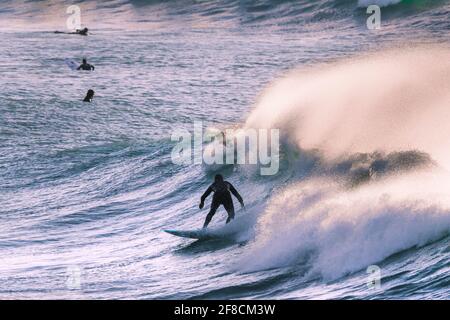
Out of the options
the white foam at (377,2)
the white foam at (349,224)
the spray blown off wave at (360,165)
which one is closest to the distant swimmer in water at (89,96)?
the spray blown off wave at (360,165)

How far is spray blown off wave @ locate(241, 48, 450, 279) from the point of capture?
46.3 ft

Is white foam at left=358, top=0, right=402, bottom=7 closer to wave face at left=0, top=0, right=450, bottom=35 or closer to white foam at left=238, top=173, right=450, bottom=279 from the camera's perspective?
wave face at left=0, top=0, right=450, bottom=35

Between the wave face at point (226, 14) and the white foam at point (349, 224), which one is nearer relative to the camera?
the white foam at point (349, 224)

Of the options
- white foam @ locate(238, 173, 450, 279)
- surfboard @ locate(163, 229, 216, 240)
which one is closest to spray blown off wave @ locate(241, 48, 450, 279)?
white foam @ locate(238, 173, 450, 279)

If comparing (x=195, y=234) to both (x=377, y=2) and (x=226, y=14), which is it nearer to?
(x=377, y=2)

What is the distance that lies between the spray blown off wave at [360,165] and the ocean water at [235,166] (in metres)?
0.04

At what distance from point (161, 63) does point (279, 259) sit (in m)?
25.6

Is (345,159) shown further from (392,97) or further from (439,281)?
(439,281)

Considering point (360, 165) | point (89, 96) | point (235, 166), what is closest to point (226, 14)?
point (89, 96)

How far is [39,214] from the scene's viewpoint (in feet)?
80.5

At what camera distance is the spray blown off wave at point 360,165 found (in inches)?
555

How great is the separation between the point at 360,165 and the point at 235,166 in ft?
18.1

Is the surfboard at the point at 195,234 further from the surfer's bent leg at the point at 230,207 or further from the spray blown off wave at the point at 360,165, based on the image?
the spray blown off wave at the point at 360,165
